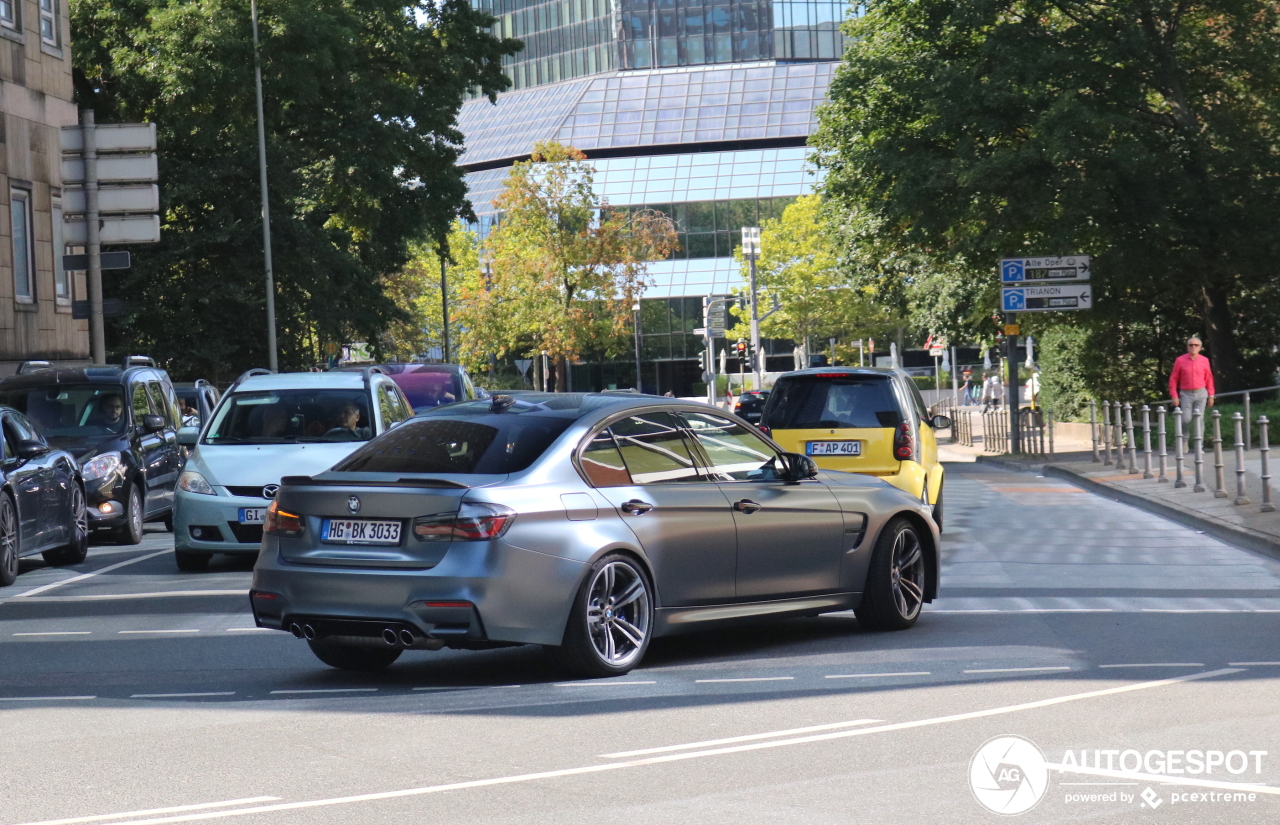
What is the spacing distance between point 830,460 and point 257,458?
16.7 ft

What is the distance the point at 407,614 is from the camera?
27.7 ft

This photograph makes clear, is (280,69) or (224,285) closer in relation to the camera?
(280,69)

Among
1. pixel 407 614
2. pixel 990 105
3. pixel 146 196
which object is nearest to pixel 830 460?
pixel 407 614

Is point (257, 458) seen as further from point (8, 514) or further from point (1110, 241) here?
point (1110, 241)

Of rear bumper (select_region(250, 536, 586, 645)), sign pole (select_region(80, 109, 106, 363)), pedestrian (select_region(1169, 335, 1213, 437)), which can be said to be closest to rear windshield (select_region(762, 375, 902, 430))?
rear bumper (select_region(250, 536, 586, 645))

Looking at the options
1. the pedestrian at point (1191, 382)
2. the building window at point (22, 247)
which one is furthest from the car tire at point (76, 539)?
the pedestrian at point (1191, 382)

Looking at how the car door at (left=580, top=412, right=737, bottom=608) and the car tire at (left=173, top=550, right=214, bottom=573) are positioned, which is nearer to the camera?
the car door at (left=580, top=412, right=737, bottom=608)

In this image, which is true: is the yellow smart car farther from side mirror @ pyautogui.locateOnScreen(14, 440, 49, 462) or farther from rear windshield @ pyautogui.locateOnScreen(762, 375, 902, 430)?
side mirror @ pyautogui.locateOnScreen(14, 440, 49, 462)

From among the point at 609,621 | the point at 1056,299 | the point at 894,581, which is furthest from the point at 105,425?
the point at 1056,299

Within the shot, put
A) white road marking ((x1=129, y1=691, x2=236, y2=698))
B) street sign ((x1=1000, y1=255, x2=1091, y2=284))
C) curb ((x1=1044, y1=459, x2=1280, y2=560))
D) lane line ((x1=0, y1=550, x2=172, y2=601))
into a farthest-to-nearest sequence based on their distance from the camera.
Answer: street sign ((x1=1000, y1=255, x2=1091, y2=284))
curb ((x1=1044, y1=459, x2=1280, y2=560))
lane line ((x1=0, y1=550, x2=172, y2=601))
white road marking ((x1=129, y1=691, x2=236, y2=698))

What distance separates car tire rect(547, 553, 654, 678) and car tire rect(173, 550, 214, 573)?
7447 mm

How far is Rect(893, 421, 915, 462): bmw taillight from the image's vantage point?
1595 centimetres

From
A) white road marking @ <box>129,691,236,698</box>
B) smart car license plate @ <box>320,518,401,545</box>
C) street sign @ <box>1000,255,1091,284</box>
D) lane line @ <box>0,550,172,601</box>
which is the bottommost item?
white road marking @ <box>129,691,236,698</box>

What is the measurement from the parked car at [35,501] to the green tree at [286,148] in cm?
2052
